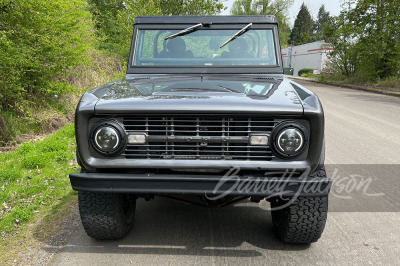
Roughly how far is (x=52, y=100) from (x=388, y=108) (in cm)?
1075

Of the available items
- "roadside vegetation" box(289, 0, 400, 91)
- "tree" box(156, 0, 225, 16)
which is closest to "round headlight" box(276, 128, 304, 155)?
"roadside vegetation" box(289, 0, 400, 91)

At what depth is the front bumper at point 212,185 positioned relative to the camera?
2639mm

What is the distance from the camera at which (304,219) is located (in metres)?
3.01

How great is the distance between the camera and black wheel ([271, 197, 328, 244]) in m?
2.97

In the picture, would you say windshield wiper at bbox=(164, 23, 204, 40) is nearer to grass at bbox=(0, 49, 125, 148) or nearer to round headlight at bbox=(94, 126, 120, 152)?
round headlight at bbox=(94, 126, 120, 152)

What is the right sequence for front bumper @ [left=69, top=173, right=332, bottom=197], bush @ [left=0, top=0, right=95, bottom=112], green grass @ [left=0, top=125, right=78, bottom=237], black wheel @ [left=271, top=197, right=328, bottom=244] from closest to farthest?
1. front bumper @ [left=69, top=173, right=332, bottom=197]
2. black wheel @ [left=271, top=197, right=328, bottom=244]
3. green grass @ [left=0, top=125, right=78, bottom=237]
4. bush @ [left=0, top=0, right=95, bottom=112]

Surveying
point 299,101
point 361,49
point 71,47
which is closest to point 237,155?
point 299,101

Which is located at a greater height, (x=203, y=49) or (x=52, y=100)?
(x=203, y=49)

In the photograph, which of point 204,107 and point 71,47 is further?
point 71,47

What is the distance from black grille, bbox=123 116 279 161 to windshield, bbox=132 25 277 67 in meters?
1.42

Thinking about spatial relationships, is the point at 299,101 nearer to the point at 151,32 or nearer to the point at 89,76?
the point at 151,32

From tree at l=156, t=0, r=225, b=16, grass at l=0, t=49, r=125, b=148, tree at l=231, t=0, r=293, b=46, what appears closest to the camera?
grass at l=0, t=49, r=125, b=148

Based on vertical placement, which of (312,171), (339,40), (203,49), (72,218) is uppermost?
(339,40)

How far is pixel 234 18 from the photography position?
4.30 metres
